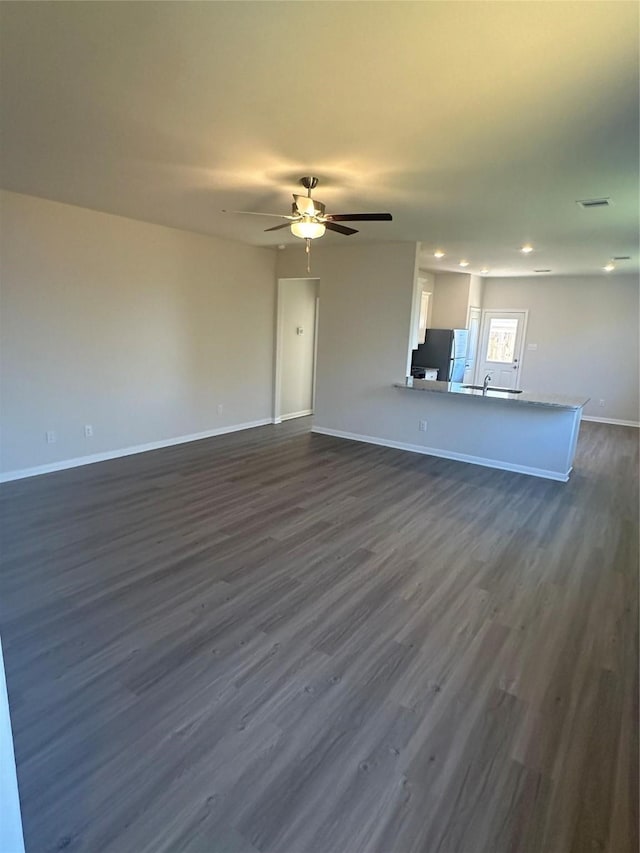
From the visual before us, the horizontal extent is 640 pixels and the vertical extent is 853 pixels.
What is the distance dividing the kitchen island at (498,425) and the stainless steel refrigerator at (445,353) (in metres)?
2.14

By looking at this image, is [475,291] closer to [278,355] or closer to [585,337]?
[585,337]

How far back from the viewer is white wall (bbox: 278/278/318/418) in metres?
7.41

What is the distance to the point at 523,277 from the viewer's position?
9.07 metres

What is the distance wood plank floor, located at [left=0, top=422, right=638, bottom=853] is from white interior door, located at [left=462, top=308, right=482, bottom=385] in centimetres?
577

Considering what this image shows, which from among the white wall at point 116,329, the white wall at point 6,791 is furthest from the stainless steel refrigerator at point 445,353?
the white wall at point 6,791

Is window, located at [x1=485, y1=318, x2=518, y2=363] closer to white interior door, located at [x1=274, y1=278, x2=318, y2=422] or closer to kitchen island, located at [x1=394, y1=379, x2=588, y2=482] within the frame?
white interior door, located at [x1=274, y1=278, x2=318, y2=422]

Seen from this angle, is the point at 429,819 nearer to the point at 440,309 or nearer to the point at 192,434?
the point at 192,434

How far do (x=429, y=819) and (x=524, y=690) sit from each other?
85 cm

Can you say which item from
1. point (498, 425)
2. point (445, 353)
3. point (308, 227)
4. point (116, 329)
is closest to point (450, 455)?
point (498, 425)

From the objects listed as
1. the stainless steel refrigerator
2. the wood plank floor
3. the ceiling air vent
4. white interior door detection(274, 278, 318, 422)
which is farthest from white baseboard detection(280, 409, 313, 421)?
the ceiling air vent

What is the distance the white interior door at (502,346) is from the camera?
9.30m

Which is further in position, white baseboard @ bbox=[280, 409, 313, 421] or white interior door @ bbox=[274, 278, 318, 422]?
white baseboard @ bbox=[280, 409, 313, 421]

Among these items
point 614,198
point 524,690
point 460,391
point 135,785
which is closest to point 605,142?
point 614,198

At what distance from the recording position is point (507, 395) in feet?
17.6
